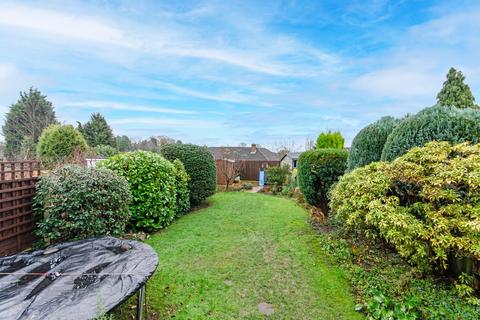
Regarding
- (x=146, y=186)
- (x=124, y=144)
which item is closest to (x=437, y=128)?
(x=146, y=186)

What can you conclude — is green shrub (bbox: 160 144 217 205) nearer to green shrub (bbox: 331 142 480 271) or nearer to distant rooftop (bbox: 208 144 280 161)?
green shrub (bbox: 331 142 480 271)

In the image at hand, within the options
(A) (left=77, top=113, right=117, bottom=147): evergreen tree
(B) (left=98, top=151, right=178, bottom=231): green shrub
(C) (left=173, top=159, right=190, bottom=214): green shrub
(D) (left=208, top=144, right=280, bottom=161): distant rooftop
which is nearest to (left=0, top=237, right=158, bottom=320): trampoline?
(B) (left=98, top=151, right=178, bottom=231): green shrub

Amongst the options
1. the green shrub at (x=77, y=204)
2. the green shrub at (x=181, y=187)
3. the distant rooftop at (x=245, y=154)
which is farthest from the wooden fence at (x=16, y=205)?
the distant rooftop at (x=245, y=154)

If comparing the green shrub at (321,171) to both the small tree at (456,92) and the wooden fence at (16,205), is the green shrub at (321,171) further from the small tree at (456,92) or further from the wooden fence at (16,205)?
the wooden fence at (16,205)

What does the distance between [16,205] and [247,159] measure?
69.8 feet

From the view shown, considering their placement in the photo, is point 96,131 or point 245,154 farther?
point 96,131

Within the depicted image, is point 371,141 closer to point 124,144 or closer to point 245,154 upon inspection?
point 245,154

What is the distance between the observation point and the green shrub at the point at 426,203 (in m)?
3.01

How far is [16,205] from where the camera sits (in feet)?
14.3

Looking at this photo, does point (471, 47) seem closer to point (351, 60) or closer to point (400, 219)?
point (351, 60)

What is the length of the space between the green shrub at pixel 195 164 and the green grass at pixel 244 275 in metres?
2.28

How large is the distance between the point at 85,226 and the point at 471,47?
8.82 meters

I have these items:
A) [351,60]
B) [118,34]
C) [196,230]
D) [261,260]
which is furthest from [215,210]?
[351,60]

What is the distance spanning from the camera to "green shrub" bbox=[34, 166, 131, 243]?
4234mm
